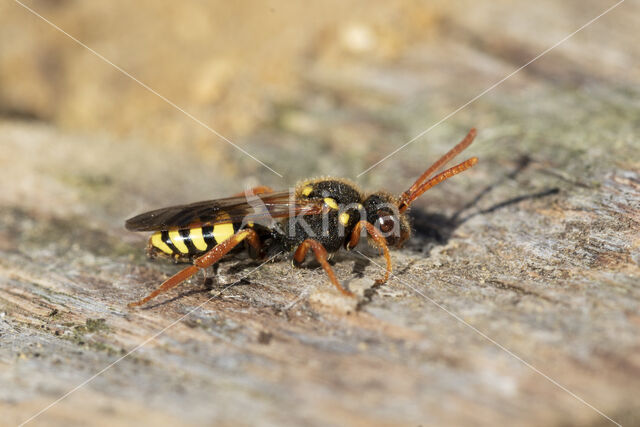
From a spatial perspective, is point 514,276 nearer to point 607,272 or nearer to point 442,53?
point 607,272

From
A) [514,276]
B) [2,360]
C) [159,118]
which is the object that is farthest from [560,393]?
[159,118]

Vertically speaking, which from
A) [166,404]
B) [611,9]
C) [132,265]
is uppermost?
[611,9]

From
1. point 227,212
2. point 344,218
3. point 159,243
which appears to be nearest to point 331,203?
point 344,218

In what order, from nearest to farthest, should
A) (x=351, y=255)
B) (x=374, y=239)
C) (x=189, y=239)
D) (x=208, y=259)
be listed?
(x=208, y=259) → (x=374, y=239) → (x=189, y=239) → (x=351, y=255)

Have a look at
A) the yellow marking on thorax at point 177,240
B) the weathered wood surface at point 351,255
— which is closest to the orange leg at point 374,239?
the weathered wood surface at point 351,255

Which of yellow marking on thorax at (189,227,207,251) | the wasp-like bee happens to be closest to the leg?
the wasp-like bee

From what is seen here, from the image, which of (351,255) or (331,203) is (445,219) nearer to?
(351,255)

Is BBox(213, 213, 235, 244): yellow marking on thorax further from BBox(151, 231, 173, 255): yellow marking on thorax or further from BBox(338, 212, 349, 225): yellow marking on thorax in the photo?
BBox(338, 212, 349, 225): yellow marking on thorax
